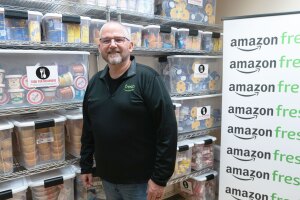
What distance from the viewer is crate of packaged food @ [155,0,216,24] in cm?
209

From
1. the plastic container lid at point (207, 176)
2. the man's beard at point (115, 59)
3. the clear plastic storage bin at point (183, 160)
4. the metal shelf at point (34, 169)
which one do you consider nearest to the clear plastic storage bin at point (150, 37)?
the man's beard at point (115, 59)

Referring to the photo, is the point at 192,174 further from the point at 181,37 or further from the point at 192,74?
the point at 181,37

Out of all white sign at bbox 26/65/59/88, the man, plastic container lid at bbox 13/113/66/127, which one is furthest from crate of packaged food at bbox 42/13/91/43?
plastic container lid at bbox 13/113/66/127

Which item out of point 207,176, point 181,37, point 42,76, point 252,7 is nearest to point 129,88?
point 42,76

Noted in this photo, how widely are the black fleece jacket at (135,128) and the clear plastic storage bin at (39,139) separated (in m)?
0.31

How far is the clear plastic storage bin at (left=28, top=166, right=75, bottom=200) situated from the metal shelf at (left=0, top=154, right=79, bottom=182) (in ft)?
0.23

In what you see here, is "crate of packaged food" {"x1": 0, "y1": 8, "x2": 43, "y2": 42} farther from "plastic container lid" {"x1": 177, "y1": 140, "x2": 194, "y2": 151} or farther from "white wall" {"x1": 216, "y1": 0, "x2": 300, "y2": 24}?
"white wall" {"x1": 216, "y1": 0, "x2": 300, "y2": 24}

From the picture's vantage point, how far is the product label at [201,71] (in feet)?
7.41

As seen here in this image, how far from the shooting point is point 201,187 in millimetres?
2381

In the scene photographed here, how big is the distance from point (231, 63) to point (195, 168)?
103 cm

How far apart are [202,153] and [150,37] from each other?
3.94 ft

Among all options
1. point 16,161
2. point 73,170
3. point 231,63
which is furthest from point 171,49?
point 16,161

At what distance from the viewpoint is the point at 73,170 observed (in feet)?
5.73

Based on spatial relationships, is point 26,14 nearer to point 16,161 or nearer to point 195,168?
point 16,161
